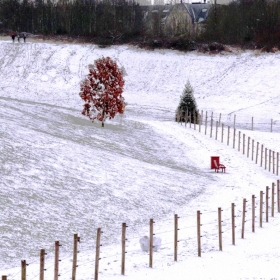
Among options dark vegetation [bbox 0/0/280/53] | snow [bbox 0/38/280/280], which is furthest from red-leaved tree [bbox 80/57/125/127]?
dark vegetation [bbox 0/0/280/53]

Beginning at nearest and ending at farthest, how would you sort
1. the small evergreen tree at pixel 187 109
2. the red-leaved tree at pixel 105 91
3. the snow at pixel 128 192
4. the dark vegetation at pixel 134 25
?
the snow at pixel 128 192
the red-leaved tree at pixel 105 91
the small evergreen tree at pixel 187 109
the dark vegetation at pixel 134 25

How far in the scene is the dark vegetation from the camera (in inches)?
3720

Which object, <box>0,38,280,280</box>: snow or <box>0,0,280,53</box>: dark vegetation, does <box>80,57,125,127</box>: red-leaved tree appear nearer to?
<box>0,38,280,280</box>: snow

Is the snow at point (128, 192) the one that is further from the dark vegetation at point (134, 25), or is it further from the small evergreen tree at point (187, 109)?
the dark vegetation at point (134, 25)

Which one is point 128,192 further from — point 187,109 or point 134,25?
point 134,25

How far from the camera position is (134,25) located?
109062 millimetres

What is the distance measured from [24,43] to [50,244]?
3274 inches

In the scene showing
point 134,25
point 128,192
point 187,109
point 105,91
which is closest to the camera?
point 128,192

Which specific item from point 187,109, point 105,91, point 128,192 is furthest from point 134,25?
point 128,192

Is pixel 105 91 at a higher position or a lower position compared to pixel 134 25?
lower

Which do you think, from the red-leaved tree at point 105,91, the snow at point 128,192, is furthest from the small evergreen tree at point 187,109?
the red-leaved tree at point 105,91

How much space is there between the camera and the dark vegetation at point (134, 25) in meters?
94.5

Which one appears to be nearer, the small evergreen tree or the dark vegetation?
the small evergreen tree

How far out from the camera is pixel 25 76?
291 ft
